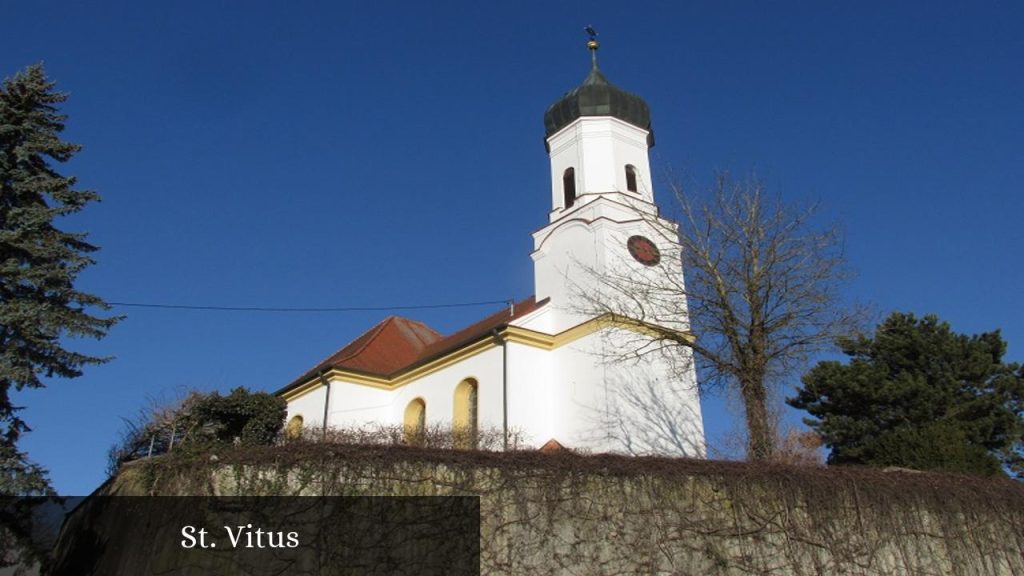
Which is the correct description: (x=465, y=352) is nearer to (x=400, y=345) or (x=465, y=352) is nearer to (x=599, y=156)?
(x=400, y=345)

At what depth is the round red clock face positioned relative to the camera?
23.8 m

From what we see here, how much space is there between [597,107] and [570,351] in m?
8.61

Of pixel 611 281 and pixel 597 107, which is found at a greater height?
pixel 597 107

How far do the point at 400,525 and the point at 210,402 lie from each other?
5.71 meters

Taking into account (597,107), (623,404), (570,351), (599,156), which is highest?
(597,107)

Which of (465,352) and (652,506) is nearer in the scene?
(652,506)

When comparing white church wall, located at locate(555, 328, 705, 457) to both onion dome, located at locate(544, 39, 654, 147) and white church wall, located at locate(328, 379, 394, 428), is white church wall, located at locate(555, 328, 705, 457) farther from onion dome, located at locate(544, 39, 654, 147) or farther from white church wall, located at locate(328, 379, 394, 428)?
onion dome, located at locate(544, 39, 654, 147)

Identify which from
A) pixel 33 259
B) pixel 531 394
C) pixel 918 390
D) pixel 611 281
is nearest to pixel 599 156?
pixel 611 281

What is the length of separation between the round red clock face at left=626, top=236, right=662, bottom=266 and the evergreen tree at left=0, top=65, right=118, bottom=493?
13763 mm

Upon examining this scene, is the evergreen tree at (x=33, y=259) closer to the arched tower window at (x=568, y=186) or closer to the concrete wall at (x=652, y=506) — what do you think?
the concrete wall at (x=652, y=506)

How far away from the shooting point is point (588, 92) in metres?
27.0

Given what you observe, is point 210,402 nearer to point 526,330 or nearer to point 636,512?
point 636,512

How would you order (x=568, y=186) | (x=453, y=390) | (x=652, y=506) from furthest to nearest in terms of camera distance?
(x=568, y=186)
(x=453, y=390)
(x=652, y=506)

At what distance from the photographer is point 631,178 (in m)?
26.0
